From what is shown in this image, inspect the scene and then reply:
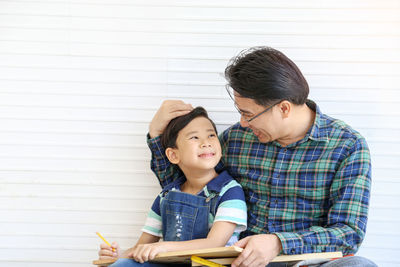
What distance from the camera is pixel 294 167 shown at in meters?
1.89

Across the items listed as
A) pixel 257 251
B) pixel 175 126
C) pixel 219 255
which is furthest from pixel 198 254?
pixel 175 126

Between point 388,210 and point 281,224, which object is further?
point 388,210

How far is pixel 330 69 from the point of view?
2.19 metres

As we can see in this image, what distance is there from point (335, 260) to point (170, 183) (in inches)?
31.6

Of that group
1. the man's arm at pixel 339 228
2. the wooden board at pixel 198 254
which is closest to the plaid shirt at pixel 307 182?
the man's arm at pixel 339 228

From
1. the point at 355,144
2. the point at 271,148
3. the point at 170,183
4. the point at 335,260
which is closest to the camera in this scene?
the point at 335,260

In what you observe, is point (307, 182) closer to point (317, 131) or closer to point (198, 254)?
point (317, 131)

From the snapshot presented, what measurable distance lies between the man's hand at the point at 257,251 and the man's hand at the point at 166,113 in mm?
660

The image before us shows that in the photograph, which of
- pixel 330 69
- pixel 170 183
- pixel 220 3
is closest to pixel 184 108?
pixel 170 183

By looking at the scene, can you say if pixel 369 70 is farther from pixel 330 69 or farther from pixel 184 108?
pixel 184 108

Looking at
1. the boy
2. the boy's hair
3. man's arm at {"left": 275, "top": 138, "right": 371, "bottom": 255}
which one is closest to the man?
man's arm at {"left": 275, "top": 138, "right": 371, "bottom": 255}

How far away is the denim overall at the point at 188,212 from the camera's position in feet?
6.24

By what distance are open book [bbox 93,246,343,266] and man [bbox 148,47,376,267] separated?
68 mm

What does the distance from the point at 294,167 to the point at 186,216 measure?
47cm
